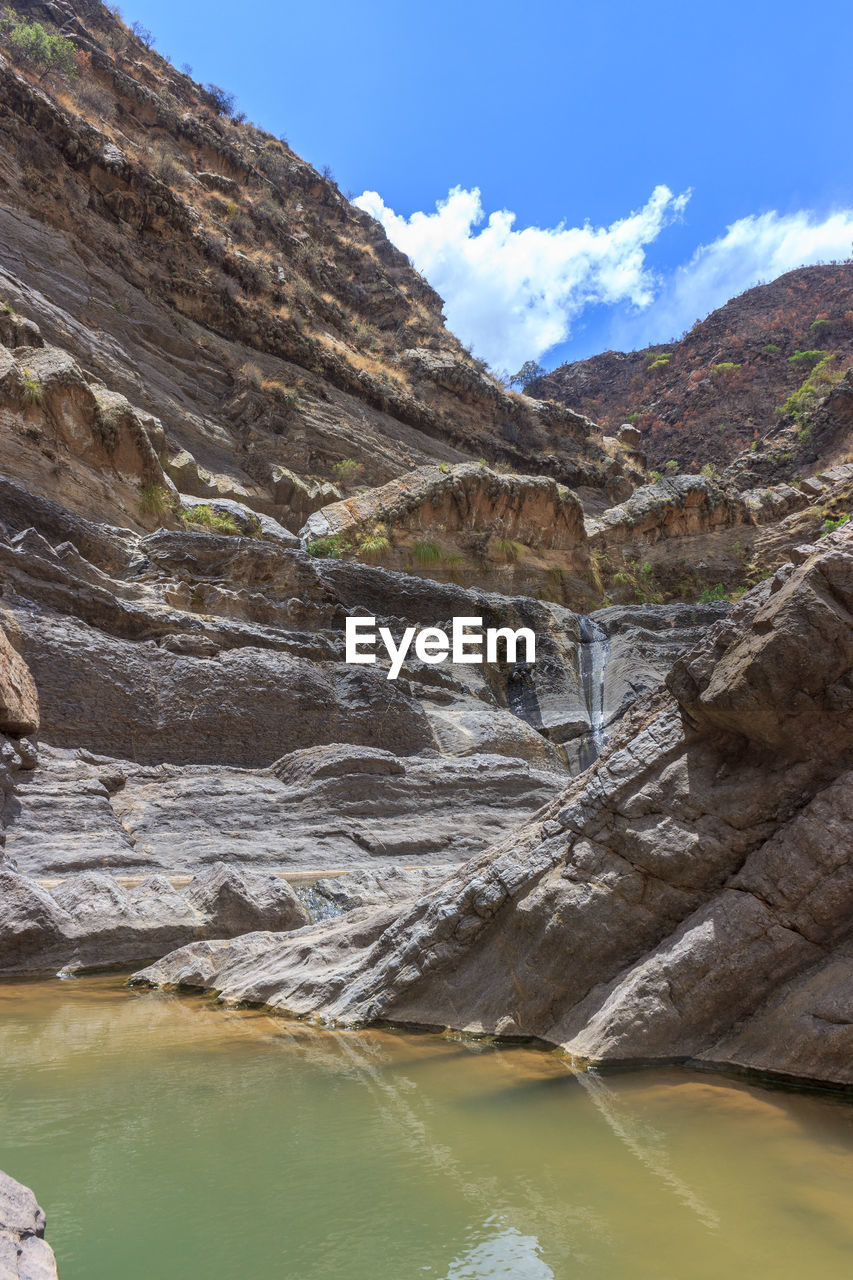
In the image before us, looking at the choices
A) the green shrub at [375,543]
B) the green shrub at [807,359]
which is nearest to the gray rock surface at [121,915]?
the green shrub at [375,543]

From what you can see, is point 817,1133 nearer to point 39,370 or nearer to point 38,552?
point 38,552

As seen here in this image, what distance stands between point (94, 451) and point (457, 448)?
81.7ft

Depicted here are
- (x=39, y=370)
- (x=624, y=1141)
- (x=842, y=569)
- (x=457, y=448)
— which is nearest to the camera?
(x=624, y=1141)

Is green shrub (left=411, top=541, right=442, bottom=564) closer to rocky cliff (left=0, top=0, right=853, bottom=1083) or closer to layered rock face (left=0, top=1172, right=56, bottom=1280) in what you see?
rocky cliff (left=0, top=0, right=853, bottom=1083)

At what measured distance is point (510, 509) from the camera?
2344 cm

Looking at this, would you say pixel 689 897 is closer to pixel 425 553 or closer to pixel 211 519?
pixel 211 519

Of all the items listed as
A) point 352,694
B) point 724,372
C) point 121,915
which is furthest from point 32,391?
point 724,372

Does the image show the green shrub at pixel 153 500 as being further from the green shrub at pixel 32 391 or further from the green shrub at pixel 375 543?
the green shrub at pixel 375 543

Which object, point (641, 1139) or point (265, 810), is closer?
point (641, 1139)

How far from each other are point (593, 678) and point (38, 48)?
38.1 m

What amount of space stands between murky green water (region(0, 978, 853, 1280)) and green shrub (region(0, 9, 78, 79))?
43.2m

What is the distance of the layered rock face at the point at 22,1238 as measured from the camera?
177 centimetres

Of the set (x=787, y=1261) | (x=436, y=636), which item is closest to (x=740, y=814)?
(x=787, y=1261)

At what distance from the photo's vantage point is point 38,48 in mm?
34906
